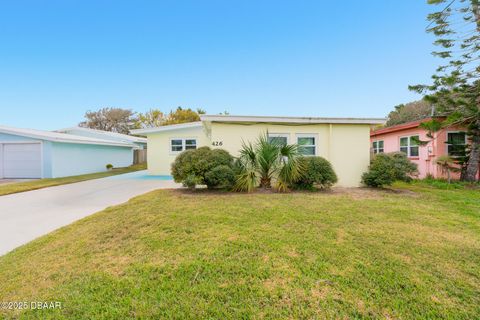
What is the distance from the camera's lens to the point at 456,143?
34.1ft

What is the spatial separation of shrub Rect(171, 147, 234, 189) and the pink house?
30.6ft

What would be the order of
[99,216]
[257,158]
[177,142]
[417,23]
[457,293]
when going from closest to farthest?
[457,293] → [99,216] → [257,158] → [417,23] → [177,142]

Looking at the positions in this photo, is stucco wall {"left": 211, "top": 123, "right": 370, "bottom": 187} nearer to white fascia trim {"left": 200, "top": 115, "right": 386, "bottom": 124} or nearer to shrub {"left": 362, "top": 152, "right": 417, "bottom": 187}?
white fascia trim {"left": 200, "top": 115, "right": 386, "bottom": 124}

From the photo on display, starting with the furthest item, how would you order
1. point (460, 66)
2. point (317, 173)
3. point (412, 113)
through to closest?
point (412, 113)
point (460, 66)
point (317, 173)

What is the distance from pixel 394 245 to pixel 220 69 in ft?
52.2

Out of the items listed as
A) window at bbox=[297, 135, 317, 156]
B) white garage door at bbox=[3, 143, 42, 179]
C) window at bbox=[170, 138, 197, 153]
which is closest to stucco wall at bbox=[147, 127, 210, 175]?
window at bbox=[170, 138, 197, 153]

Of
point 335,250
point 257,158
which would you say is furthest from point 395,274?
point 257,158

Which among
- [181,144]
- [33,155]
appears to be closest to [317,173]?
[181,144]

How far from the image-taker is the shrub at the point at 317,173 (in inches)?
292

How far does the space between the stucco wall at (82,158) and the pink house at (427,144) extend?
67.1ft

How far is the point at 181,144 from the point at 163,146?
4.35 feet

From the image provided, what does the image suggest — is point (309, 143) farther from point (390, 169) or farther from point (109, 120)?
point (109, 120)

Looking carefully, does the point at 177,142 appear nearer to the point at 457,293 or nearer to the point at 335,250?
the point at 335,250

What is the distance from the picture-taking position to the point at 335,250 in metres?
3.12
